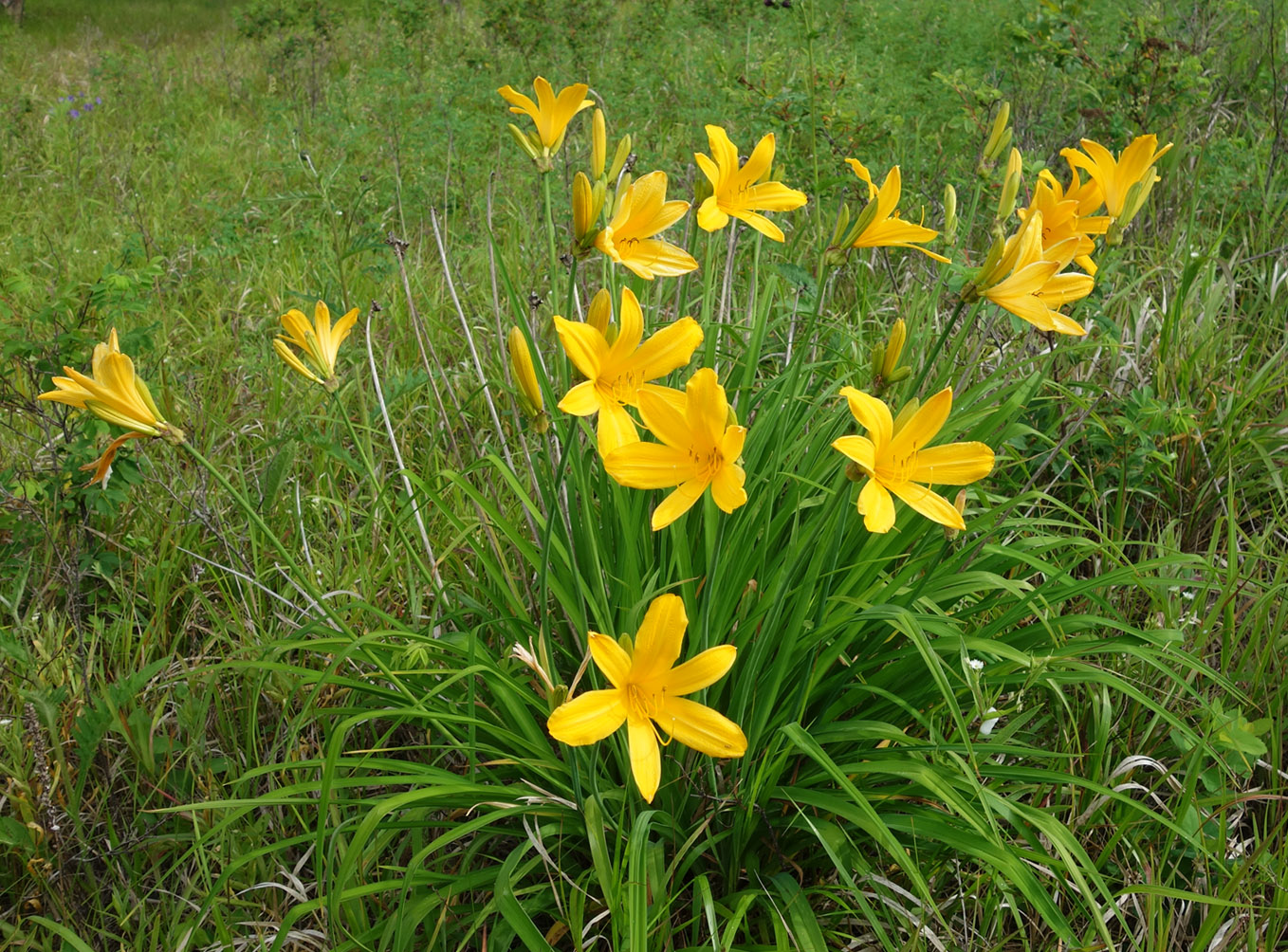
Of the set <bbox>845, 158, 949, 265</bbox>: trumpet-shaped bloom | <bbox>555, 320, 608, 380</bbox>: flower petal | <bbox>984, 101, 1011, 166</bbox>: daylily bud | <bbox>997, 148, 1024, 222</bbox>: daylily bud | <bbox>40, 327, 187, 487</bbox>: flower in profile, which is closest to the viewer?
<bbox>555, 320, 608, 380</bbox>: flower petal

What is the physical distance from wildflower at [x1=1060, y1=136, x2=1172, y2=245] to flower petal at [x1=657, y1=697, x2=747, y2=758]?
1123mm

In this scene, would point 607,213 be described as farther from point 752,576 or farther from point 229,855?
point 229,855

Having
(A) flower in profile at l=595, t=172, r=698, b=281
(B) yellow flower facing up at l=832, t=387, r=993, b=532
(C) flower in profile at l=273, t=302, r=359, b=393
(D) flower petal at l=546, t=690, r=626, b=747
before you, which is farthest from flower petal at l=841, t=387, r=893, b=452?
(C) flower in profile at l=273, t=302, r=359, b=393

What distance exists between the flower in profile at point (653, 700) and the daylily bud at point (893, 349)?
0.49 metres

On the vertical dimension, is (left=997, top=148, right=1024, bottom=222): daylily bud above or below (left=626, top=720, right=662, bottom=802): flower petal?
above

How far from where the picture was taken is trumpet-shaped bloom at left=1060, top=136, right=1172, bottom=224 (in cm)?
152

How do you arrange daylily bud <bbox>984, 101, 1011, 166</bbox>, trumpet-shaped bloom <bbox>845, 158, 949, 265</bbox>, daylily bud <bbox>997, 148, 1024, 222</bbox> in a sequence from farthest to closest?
daylily bud <bbox>984, 101, 1011, 166</bbox>, daylily bud <bbox>997, 148, 1024, 222</bbox>, trumpet-shaped bloom <bbox>845, 158, 949, 265</bbox>

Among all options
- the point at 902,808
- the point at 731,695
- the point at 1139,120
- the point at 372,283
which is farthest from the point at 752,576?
the point at 1139,120

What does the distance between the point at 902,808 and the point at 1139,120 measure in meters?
3.08

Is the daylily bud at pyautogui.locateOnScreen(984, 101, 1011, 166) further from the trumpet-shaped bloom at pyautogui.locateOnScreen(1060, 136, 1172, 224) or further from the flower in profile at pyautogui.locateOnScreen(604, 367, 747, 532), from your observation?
the flower in profile at pyautogui.locateOnScreen(604, 367, 747, 532)

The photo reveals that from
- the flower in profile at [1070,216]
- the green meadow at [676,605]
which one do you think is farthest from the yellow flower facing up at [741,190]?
the flower in profile at [1070,216]

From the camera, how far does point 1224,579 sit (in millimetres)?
2092

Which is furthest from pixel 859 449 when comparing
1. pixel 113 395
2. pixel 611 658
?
pixel 113 395

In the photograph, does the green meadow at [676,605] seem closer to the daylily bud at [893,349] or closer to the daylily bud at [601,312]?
the daylily bud at [601,312]
